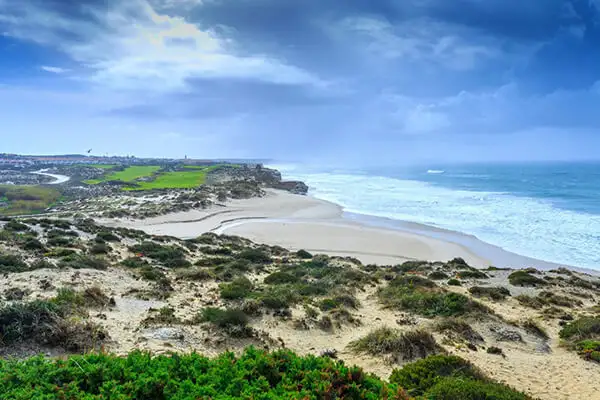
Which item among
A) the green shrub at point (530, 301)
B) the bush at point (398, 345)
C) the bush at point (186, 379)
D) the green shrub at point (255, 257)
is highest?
the bush at point (186, 379)

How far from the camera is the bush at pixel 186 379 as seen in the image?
457cm

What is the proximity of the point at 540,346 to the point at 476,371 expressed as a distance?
4.31 meters

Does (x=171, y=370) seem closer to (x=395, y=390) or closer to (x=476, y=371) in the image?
(x=395, y=390)

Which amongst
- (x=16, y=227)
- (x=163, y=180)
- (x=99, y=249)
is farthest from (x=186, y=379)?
A: (x=163, y=180)

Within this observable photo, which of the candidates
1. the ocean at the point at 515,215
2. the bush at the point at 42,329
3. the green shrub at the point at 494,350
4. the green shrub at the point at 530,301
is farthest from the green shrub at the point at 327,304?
the ocean at the point at 515,215

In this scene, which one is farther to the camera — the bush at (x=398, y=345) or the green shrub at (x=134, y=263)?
the green shrub at (x=134, y=263)

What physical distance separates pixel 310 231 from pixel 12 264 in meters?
24.3

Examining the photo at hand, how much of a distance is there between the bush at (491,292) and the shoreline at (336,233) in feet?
30.5

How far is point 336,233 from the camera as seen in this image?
33.3 metres

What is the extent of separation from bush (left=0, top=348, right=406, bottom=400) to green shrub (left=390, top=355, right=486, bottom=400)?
1.21 m

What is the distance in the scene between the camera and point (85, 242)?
19.4 meters

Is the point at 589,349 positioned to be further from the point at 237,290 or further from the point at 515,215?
the point at 515,215

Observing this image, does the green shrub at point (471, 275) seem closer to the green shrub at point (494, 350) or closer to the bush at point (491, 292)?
the bush at point (491, 292)

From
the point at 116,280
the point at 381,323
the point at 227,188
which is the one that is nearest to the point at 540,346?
the point at 381,323
